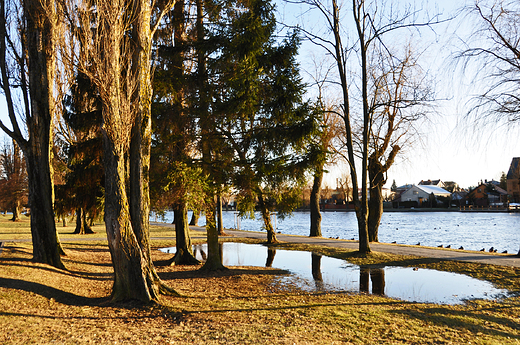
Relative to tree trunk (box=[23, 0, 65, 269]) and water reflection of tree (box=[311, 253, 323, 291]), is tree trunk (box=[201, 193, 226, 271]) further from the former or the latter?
tree trunk (box=[23, 0, 65, 269])

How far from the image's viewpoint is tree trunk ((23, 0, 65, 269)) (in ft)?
34.4

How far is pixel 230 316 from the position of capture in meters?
6.55

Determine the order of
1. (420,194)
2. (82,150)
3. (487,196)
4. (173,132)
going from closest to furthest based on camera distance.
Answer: (173,132) < (82,150) < (487,196) < (420,194)

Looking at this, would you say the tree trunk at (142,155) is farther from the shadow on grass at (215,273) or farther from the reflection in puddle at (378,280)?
the reflection in puddle at (378,280)

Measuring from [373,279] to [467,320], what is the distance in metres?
4.35

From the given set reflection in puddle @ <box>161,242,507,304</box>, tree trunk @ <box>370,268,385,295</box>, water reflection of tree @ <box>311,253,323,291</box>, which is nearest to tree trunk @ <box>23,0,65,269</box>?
reflection in puddle @ <box>161,242,507,304</box>

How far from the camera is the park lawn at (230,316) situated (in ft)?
17.8

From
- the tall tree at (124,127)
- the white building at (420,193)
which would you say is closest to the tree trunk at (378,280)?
the tall tree at (124,127)

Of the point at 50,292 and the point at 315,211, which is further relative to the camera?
the point at 315,211

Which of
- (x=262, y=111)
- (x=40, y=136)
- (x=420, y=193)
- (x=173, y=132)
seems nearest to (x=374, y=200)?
(x=262, y=111)

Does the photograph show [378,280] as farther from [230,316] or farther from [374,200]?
[374,200]

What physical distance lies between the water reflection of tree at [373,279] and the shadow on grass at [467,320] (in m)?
2.05

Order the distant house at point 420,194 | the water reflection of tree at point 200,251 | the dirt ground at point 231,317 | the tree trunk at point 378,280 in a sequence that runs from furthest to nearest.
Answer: the distant house at point 420,194 < the water reflection of tree at point 200,251 < the tree trunk at point 378,280 < the dirt ground at point 231,317

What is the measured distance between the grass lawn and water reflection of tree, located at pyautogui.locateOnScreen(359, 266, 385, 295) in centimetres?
103
